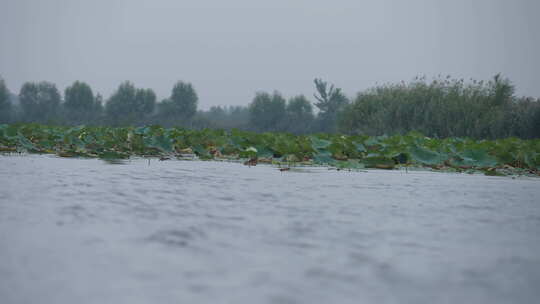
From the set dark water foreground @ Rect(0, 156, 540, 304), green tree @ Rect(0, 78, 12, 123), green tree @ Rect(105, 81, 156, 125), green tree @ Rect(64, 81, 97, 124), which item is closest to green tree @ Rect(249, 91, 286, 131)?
green tree @ Rect(105, 81, 156, 125)

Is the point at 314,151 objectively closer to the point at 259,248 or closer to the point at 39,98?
the point at 259,248

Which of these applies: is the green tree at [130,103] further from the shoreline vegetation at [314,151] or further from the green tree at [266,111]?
the shoreline vegetation at [314,151]

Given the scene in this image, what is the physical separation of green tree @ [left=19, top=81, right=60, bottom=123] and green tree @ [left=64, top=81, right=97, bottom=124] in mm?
1837

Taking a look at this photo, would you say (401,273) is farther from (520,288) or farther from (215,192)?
(215,192)

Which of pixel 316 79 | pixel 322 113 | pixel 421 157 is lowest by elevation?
pixel 421 157

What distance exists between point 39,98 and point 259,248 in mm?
59984

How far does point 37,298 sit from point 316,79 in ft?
145

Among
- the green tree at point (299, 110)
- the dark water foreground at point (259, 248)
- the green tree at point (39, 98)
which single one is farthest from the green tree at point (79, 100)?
the dark water foreground at point (259, 248)

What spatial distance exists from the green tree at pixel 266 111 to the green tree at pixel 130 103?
40.4 ft

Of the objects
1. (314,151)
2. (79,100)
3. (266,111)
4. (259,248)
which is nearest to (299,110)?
(266,111)

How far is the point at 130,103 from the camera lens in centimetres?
5206

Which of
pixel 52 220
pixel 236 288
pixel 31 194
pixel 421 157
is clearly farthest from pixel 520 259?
pixel 421 157

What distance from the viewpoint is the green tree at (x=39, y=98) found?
53.2m

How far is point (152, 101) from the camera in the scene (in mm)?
53719
